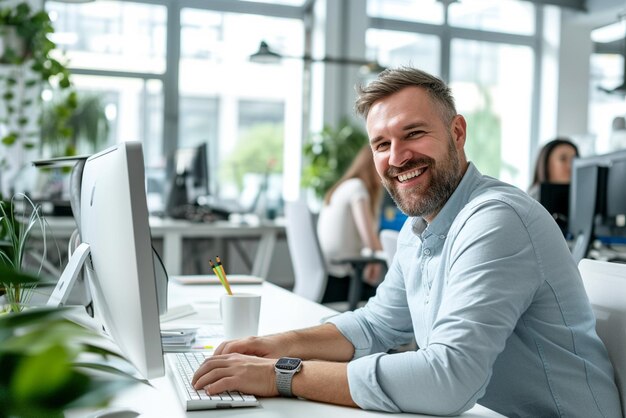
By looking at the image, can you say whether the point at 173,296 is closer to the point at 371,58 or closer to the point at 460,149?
the point at 460,149

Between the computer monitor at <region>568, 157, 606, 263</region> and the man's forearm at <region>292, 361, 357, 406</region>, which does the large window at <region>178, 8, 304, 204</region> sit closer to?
the computer monitor at <region>568, 157, 606, 263</region>

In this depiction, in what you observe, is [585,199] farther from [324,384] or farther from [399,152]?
[324,384]

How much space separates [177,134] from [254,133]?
30.9 inches

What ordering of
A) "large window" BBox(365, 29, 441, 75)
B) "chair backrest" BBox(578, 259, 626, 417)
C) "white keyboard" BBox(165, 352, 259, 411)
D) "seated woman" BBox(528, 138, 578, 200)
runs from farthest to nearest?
"large window" BBox(365, 29, 441, 75), "seated woman" BBox(528, 138, 578, 200), "chair backrest" BBox(578, 259, 626, 417), "white keyboard" BBox(165, 352, 259, 411)

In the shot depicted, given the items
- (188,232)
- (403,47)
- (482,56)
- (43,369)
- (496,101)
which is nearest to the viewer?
(43,369)

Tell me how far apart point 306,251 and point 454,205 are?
224 cm

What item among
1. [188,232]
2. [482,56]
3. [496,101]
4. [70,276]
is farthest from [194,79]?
[70,276]

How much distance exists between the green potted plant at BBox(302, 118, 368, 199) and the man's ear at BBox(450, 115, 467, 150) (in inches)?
209

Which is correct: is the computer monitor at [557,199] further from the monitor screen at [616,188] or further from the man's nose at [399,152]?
the man's nose at [399,152]

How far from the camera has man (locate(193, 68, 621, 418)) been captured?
105cm

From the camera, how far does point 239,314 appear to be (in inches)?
57.4

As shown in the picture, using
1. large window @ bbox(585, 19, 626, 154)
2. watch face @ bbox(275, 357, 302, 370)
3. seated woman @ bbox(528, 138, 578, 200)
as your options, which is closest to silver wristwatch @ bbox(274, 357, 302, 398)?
watch face @ bbox(275, 357, 302, 370)

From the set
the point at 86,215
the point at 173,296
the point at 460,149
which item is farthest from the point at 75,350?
the point at 173,296

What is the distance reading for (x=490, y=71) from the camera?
28.1 ft
